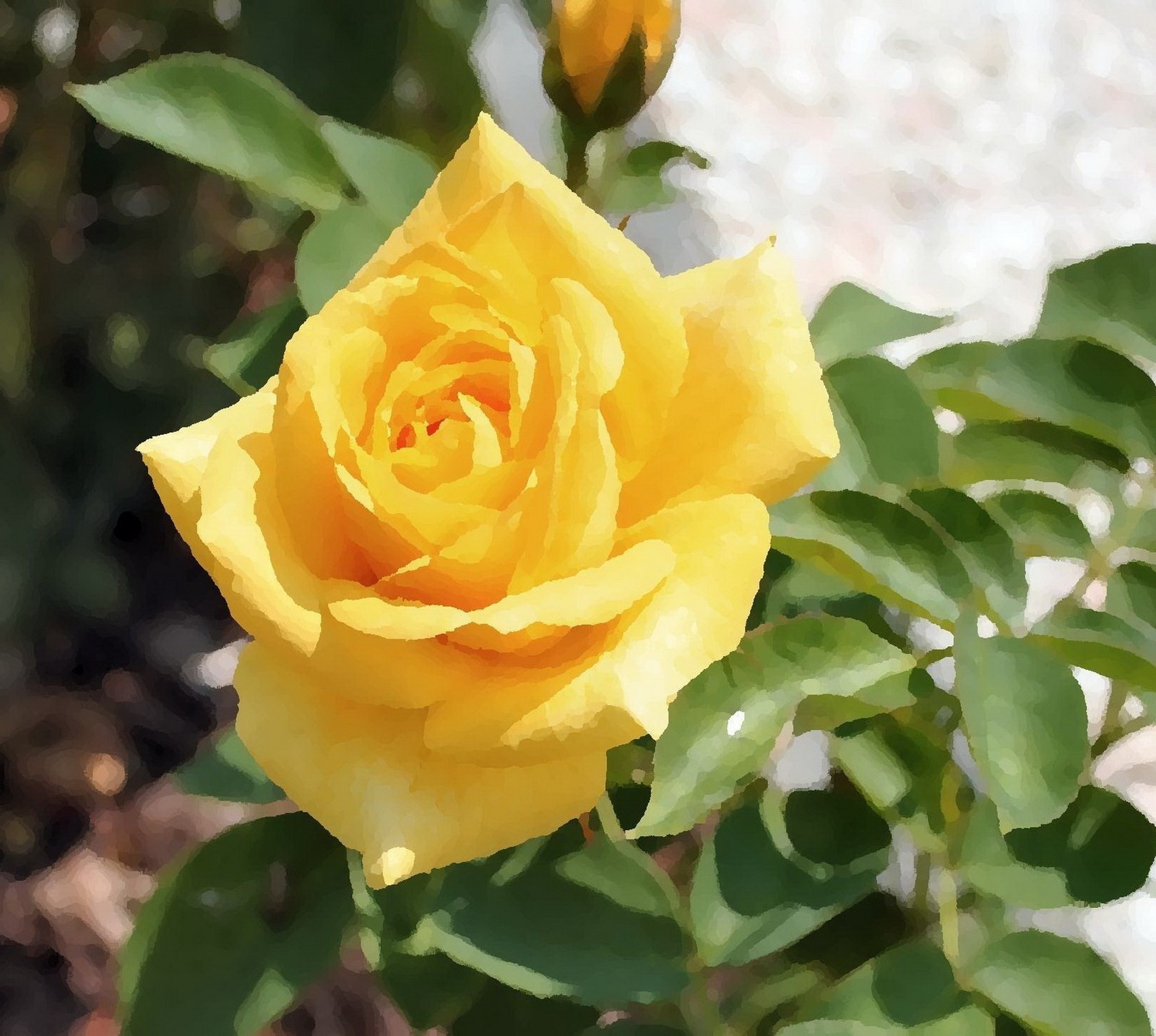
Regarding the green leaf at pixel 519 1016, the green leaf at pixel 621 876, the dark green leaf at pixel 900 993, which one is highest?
the green leaf at pixel 621 876

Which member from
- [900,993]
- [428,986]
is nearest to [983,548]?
[900,993]

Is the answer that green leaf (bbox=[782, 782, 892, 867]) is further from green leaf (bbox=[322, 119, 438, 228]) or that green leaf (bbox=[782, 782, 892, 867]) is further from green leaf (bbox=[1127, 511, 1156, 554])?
green leaf (bbox=[322, 119, 438, 228])

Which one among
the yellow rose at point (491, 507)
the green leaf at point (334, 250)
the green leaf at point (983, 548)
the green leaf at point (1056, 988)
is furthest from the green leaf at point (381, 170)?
the green leaf at point (1056, 988)

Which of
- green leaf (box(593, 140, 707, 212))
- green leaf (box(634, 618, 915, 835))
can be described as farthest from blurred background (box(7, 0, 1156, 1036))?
green leaf (box(634, 618, 915, 835))

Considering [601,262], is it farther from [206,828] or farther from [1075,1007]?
[206,828]

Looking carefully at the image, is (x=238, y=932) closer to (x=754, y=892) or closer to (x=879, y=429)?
(x=754, y=892)

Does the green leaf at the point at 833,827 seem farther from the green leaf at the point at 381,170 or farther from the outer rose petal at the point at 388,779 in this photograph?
the green leaf at the point at 381,170

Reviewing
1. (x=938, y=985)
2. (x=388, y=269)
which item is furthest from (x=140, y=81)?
(x=938, y=985)
